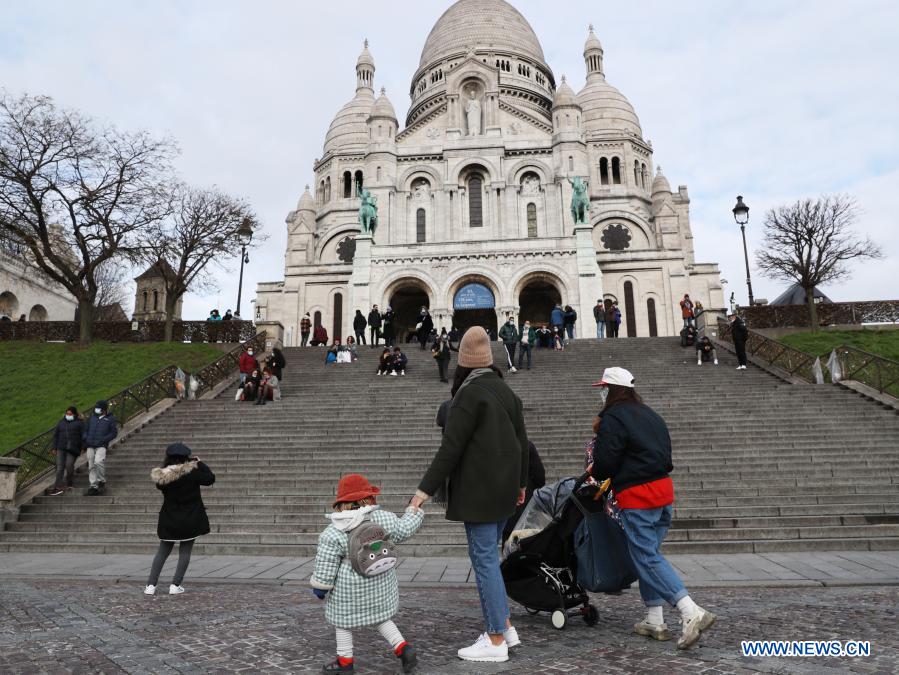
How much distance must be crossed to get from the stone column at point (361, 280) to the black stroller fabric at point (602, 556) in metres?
28.5

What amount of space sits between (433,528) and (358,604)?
222 inches

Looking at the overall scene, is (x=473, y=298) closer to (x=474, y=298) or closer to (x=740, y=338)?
(x=474, y=298)

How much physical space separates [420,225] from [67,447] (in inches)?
1148

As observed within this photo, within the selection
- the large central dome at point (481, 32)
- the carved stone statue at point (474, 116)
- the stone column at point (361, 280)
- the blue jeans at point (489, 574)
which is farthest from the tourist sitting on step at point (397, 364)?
the large central dome at point (481, 32)

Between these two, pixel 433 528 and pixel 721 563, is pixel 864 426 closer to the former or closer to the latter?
pixel 721 563

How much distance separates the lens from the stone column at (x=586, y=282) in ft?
103

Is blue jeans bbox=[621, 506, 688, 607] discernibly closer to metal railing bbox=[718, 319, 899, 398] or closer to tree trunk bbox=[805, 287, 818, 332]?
metal railing bbox=[718, 319, 899, 398]

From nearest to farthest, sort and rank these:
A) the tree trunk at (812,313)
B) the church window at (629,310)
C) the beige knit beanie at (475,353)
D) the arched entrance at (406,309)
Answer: the beige knit beanie at (475,353)
the tree trunk at (812,313)
the arched entrance at (406,309)
the church window at (629,310)

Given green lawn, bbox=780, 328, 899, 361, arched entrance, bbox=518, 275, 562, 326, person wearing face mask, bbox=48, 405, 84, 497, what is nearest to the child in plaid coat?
person wearing face mask, bbox=48, 405, 84, 497

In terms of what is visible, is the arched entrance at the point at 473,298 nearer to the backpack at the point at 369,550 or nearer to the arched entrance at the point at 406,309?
the arched entrance at the point at 406,309

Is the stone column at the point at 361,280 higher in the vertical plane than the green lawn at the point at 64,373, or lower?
higher

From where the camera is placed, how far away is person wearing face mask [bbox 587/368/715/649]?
4090 millimetres

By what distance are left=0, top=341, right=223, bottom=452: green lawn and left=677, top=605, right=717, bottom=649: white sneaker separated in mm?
15596

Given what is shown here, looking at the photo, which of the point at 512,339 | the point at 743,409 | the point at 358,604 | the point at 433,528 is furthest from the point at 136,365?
the point at 358,604
